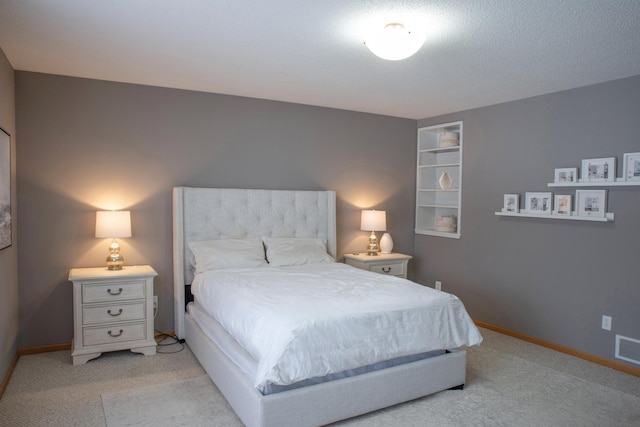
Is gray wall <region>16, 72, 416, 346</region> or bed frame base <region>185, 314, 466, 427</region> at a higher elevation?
gray wall <region>16, 72, 416, 346</region>

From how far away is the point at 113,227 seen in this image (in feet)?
11.7

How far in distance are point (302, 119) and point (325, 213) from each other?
104 cm

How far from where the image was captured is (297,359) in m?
2.26

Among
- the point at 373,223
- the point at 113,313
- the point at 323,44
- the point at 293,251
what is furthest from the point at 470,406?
the point at 113,313

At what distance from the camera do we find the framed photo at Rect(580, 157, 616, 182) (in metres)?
3.53

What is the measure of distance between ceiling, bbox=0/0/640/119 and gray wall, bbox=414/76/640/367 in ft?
0.93

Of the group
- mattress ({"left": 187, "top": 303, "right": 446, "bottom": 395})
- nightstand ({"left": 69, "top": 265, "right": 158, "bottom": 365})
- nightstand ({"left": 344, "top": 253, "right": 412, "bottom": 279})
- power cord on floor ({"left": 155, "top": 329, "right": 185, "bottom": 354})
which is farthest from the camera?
nightstand ({"left": 344, "top": 253, "right": 412, "bottom": 279})

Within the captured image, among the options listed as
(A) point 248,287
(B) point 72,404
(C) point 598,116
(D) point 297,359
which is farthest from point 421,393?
(C) point 598,116

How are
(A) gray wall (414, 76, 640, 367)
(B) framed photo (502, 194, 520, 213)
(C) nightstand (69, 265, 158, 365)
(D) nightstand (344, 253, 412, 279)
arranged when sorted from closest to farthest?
(C) nightstand (69, 265, 158, 365) < (A) gray wall (414, 76, 640, 367) < (B) framed photo (502, 194, 520, 213) < (D) nightstand (344, 253, 412, 279)

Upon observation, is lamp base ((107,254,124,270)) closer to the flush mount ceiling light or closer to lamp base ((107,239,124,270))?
lamp base ((107,239,124,270))

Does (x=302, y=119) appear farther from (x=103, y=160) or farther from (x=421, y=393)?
(x=421, y=393)

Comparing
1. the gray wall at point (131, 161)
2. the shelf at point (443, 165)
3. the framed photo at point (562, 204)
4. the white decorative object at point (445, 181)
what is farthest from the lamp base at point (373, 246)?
the framed photo at point (562, 204)

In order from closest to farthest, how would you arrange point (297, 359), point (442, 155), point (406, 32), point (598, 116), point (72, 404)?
point (297, 359)
point (406, 32)
point (72, 404)
point (598, 116)
point (442, 155)

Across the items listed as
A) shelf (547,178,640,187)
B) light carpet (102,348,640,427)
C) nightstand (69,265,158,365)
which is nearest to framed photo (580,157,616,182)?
shelf (547,178,640,187)
